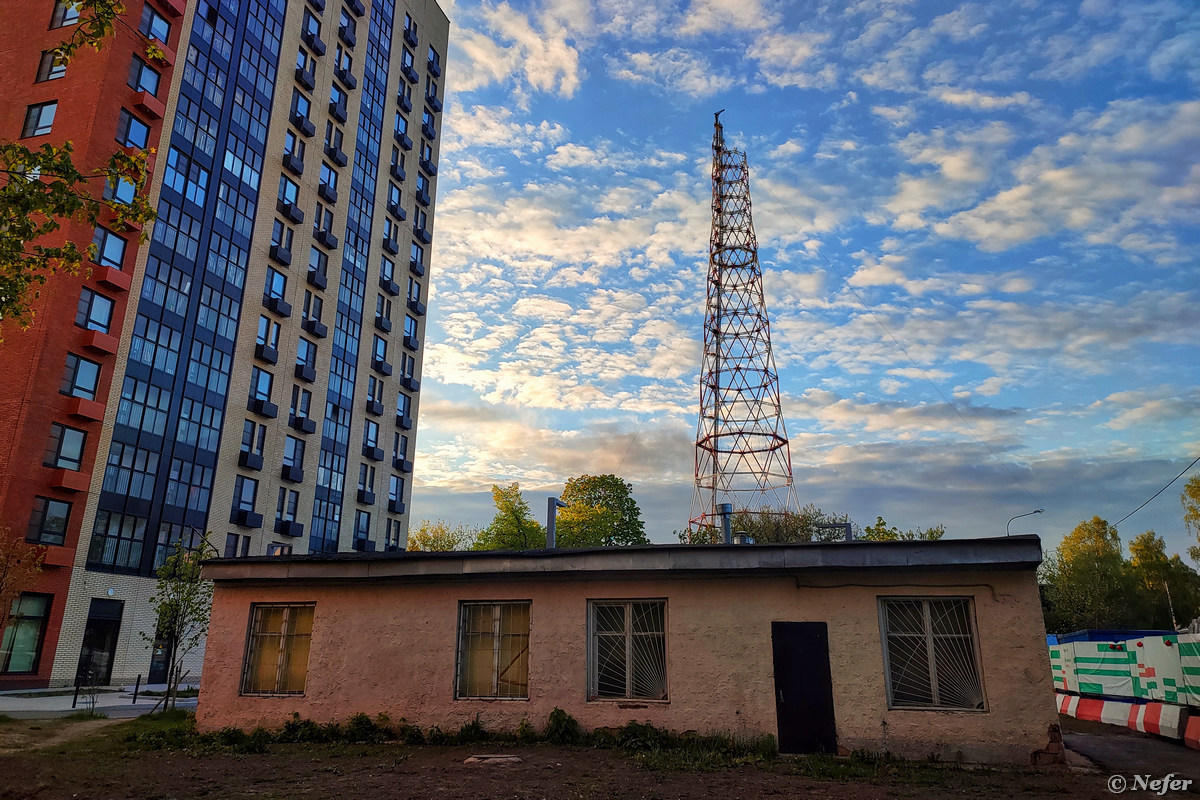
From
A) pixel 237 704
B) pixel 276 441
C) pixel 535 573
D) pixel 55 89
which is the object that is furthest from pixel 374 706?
pixel 55 89

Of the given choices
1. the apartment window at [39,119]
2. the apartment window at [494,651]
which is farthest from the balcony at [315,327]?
the apartment window at [494,651]

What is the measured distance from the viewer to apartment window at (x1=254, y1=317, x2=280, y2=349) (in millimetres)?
43781

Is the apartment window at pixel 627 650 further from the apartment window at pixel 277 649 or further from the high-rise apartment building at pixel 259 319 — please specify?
the high-rise apartment building at pixel 259 319

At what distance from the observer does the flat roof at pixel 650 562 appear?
39.9 ft

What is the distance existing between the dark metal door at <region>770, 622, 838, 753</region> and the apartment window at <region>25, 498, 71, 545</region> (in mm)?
31245

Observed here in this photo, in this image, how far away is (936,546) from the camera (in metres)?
12.4

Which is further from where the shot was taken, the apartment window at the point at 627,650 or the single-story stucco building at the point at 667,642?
the apartment window at the point at 627,650

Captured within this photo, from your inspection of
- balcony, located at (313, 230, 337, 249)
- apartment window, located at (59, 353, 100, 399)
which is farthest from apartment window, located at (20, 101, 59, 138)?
balcony, located at (313, 230, 337, 249)

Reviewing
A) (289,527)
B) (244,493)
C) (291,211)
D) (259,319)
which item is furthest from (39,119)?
(289,527)

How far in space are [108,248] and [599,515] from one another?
139ft

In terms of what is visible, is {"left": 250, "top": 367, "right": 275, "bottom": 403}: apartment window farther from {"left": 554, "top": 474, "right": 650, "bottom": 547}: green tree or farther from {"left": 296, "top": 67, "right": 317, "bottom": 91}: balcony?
{"left": 554, "top": 474, "right": 650, "bottom": 547}: green tree

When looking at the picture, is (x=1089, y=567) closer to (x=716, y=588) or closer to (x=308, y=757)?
(x=716, y=588)

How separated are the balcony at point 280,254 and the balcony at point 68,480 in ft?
57.1

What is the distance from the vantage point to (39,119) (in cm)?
3534
